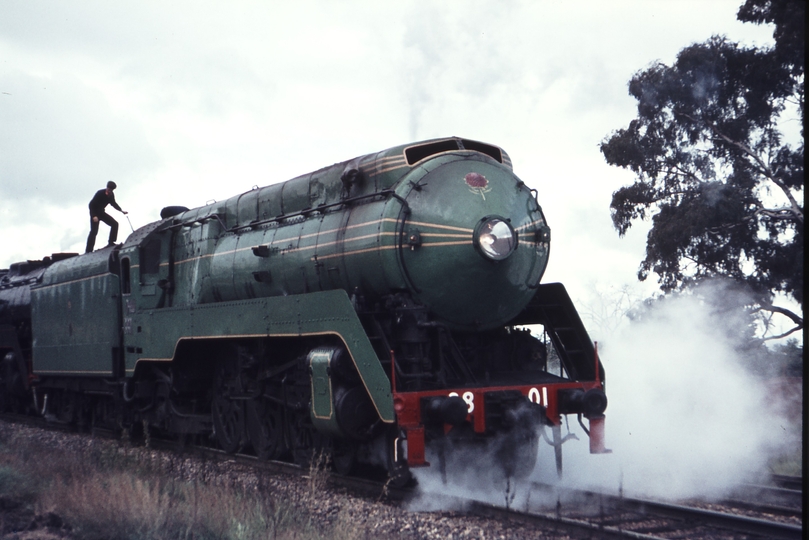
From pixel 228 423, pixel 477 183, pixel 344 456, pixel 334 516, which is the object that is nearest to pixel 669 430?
pixel 344 456

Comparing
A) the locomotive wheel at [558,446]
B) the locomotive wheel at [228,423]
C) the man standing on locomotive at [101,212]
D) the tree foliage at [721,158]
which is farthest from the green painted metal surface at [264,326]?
the tree foliage at [721,158]

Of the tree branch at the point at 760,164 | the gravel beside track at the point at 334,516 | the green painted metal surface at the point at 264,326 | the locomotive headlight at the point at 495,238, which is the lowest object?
the gravel beside track at the point at 334,516

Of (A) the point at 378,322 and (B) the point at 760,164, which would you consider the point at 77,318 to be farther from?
(B) the point at 760,164

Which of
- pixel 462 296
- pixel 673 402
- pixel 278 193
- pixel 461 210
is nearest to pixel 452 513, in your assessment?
pixel 462 296

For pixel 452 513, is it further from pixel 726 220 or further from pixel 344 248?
pixel 726 220

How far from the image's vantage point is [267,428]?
400 inches

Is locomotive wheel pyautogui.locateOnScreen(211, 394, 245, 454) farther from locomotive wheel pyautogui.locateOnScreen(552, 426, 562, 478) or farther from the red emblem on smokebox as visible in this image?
the red emblem on smokebox

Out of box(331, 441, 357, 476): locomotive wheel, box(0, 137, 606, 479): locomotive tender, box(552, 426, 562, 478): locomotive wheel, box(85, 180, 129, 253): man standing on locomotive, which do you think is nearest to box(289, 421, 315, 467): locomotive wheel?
box(0, 137, 606, 479): locomotive tender

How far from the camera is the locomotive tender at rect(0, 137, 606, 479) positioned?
7996 mm

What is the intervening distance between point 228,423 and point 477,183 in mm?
5160

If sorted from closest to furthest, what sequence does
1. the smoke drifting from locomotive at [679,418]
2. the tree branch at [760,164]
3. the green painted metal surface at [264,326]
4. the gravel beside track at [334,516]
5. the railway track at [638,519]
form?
the railway track at [638,519], the gravel beside track at [334,516], the green painted metal surface at [264,326], the smoke drifting from locomotive at [679,418], the tree branch at [760,164]

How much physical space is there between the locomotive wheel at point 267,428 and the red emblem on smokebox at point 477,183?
148 inches

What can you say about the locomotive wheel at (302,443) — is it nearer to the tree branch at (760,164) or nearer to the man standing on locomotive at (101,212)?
the man standing on locomotive at (101,212)

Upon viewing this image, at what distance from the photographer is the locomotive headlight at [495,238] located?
8219 millimetres
